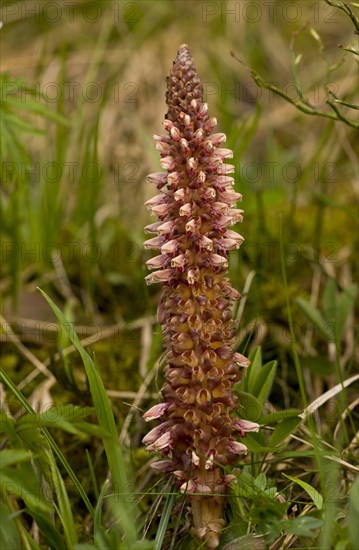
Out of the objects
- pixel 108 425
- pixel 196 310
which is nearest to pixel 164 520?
pixel 108 425

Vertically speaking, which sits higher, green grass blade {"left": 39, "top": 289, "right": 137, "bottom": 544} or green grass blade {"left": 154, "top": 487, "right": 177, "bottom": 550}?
green grass blade {"left": 39, "top": 289, "right": 137, "bottom": 544}

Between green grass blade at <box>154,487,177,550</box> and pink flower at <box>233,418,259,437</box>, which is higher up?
pink flower at <box>233,418,259,437</box>

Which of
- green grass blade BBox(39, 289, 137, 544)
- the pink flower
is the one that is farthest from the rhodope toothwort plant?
green grass blade BBox(39, 289, 137, 544)

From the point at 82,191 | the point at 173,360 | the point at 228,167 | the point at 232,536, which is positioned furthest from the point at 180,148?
the point at 82,191

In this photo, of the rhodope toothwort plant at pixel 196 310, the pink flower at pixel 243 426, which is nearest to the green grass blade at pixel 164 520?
the rhodope toothwort plant at pixel 196 310

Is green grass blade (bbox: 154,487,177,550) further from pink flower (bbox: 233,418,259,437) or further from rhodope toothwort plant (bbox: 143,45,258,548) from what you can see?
pink flower (bbox: 233,418,259,437)

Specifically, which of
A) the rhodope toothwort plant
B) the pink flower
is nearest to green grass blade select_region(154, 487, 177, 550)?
the rhodope toothwort plant

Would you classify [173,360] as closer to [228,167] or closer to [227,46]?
[228,167]

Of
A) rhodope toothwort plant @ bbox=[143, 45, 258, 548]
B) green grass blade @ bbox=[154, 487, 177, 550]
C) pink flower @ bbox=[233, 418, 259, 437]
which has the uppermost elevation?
rhodope toothwort plant @ bbox=[143, 45, 258, 548]
